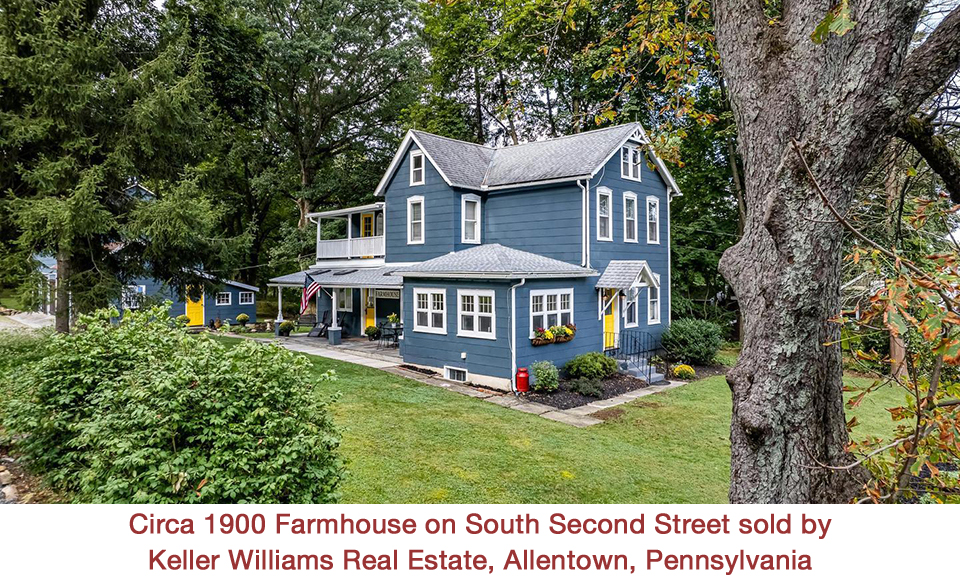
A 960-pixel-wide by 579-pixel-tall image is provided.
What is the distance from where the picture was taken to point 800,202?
2.70 m

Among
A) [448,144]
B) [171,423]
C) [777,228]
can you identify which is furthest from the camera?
[448,144]

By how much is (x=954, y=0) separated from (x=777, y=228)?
559 cm

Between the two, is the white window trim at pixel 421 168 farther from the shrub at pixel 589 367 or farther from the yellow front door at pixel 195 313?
the yellow front door at pixel 195 313

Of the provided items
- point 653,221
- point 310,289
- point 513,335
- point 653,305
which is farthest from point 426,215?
point 653,305

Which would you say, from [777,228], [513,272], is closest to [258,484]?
Result: [777,228]

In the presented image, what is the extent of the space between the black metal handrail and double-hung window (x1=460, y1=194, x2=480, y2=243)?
17.2 ft

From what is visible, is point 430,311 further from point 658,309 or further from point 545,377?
point 658,309

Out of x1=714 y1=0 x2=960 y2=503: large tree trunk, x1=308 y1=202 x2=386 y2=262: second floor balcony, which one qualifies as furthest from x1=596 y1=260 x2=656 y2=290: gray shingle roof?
x1=714 y1=0 x2=960 y2=503: large tree trunk

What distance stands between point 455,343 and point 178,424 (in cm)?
934

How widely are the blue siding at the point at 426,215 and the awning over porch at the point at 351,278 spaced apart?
0.86 m

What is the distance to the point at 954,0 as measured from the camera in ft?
18.3

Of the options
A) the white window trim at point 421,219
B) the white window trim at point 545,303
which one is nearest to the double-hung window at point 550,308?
the white window trim at point 545,303

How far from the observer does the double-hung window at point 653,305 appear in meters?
16.1
